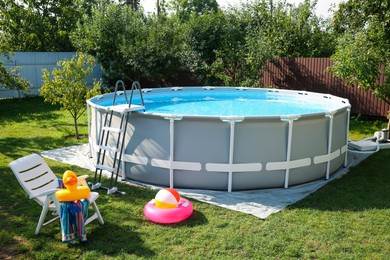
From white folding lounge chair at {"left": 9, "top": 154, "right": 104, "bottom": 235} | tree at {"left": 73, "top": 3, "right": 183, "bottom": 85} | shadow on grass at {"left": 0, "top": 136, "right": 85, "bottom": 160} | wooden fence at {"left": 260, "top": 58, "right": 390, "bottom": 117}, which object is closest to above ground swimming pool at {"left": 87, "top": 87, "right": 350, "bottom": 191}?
white folding lounge chair at {"left": 9, "top": 154, "right": 104, "bottom": 235}

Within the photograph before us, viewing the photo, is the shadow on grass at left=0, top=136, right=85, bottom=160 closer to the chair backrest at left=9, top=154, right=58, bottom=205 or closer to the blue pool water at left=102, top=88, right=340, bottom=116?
the blue pool water at left=102, top=88, right=340, bottom=116

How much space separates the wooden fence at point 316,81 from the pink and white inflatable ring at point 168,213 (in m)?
10.2

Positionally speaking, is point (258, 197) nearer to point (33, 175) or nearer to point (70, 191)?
point (70, 191)

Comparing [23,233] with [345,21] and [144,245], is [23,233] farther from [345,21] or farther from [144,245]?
[345,21]

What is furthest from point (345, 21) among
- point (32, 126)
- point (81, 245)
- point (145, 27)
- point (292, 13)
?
point (81, 245)

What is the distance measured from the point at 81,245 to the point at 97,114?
3669 mm

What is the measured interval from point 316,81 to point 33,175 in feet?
40.0

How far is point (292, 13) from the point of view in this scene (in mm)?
18500

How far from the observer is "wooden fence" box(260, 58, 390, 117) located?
13680 millimetres

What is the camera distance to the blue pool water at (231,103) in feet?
37.0

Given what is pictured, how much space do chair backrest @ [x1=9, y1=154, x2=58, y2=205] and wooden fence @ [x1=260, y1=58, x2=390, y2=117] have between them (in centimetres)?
1137

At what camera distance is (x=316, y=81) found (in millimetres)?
15141

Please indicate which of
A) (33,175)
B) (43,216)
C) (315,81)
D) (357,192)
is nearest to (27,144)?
(33,175)

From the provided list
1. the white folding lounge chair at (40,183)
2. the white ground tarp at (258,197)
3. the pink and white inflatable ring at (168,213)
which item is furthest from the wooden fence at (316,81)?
the white folding lounge chair at (40,183)
